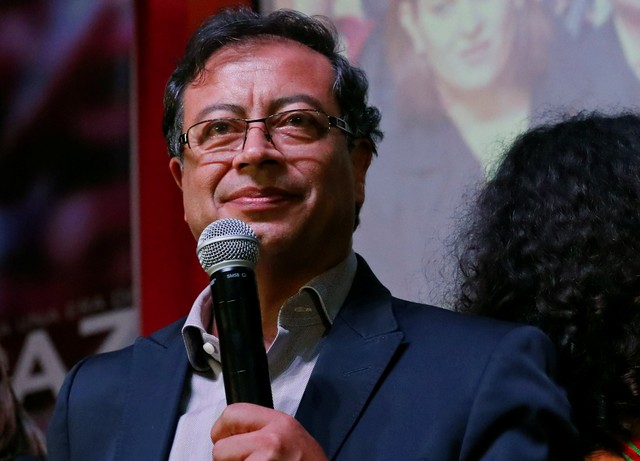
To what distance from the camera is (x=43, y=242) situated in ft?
10.9

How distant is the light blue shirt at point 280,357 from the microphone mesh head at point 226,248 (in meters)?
0.33

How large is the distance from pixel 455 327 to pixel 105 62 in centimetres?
217

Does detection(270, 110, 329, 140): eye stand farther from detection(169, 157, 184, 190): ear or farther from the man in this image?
detection(169, 157, 184, 190): ear

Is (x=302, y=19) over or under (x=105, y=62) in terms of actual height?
over

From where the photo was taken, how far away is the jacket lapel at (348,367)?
5.44ft

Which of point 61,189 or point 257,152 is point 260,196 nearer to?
point 257,152

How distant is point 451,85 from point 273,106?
1.46m

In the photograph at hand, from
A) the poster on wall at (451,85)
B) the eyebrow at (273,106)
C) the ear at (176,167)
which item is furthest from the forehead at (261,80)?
the poster on wall at (451,85)

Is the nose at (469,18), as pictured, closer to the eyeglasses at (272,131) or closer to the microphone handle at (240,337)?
the eyeglasses at (272,131)

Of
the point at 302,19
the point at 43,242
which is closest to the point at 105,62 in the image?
the point at 43,242

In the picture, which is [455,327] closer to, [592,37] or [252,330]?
[252,330]

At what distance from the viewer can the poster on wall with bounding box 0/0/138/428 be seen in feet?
10.7

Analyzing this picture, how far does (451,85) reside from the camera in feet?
10.8

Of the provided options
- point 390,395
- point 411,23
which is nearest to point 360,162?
point 390,395
